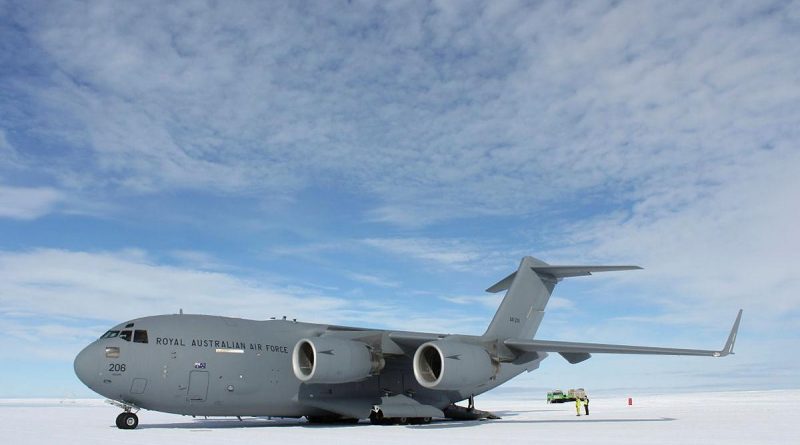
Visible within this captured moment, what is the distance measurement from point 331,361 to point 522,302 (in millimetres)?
6980

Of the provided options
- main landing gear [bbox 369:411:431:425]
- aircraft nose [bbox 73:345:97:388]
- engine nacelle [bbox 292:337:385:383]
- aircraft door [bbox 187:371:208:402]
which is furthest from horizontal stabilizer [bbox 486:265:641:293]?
aircraft nose [bbox 73:345:97:388]

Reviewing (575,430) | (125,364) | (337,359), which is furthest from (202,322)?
(575,430)

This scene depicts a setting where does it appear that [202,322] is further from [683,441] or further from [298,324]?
[683,441]

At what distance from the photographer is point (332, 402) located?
59.4 feet

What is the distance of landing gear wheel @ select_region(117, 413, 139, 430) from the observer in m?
15.0

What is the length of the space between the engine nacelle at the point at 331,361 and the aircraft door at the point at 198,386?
7.09 ft

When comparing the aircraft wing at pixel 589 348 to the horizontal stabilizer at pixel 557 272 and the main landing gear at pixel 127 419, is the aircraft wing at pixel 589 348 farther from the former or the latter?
the main landing gear at pixel 127 419

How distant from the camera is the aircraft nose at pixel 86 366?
14828mm

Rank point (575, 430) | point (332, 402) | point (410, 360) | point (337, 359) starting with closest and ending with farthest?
point (575, 430)
point (337, 359)
point (332, 402)
point (410, 360)

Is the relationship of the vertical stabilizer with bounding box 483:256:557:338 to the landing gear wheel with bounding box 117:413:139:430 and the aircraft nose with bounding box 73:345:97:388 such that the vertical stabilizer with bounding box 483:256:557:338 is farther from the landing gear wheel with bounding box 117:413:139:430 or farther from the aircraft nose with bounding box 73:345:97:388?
the aircraft nose with bounding box 73:345:97:388

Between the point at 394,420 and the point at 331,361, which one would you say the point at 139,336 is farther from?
the point at 394,420

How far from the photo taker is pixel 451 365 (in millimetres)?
15781

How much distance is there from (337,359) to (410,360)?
11.5 feet

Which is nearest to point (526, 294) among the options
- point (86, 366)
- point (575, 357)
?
point (575, 357)
